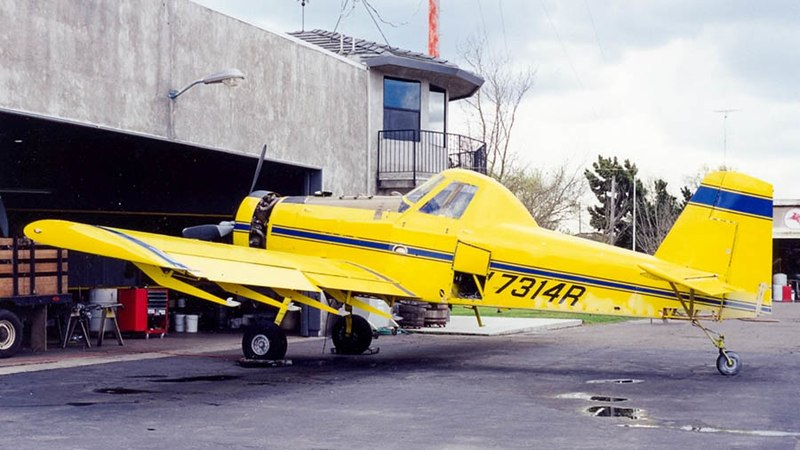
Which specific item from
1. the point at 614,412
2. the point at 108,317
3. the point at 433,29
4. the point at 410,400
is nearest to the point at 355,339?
the point at 108,317

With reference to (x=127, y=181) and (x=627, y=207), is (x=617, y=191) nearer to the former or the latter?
(x=627, y=207)

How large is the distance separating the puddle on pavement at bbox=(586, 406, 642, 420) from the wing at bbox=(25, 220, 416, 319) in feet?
14.4

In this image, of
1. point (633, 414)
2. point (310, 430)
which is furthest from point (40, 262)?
point (633, 414)

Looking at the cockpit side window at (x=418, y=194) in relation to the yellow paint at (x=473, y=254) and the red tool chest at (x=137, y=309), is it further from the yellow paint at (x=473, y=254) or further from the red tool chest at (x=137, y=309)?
the red tool chest at (x=137, y=309)

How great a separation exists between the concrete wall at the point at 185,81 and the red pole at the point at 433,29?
13155 millimetres

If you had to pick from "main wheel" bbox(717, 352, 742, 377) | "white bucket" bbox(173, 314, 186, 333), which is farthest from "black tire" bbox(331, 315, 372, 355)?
"white bucket" bbox(173, 314, 186, 333)

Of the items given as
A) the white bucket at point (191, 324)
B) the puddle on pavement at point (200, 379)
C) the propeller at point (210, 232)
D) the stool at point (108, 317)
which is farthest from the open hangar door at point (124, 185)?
the puddle on pavement at point (200, 379)

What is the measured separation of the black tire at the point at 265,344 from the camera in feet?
45.6

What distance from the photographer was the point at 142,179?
2408cm

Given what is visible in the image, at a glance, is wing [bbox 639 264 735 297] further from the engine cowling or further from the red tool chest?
the red tool chest

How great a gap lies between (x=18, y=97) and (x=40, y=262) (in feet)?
11.0

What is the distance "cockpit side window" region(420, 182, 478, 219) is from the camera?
1440 cm

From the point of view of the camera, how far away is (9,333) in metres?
14.7

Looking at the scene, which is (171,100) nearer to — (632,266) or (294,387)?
(294,387)
